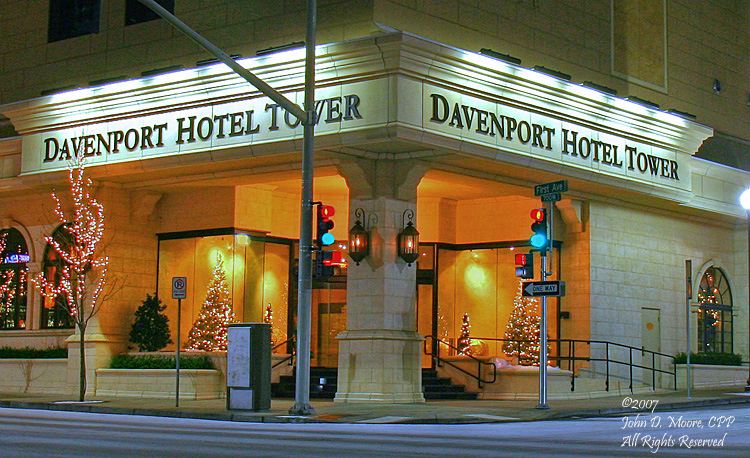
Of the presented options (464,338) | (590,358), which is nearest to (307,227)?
(464,338)

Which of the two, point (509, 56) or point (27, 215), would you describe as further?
point (27, 215)

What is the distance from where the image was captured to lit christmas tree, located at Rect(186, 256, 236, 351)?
99.1 ft

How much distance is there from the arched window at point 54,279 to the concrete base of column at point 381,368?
10699 millimetres

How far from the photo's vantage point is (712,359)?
33750mm

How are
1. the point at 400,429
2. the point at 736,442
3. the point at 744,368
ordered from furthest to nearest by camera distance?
the point at 744,368
the point at 400,429
the point at 736,442

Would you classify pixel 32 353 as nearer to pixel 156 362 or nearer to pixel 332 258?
pixel 156 362

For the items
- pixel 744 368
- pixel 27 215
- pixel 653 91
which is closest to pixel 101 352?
pixel 27 215

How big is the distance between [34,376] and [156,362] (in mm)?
4696

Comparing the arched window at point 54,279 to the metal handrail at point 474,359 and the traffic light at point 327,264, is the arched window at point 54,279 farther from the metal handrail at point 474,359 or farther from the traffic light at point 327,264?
the traffic light at point 327,264

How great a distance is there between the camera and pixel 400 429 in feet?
60.2

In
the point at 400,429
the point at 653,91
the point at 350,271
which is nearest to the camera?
the point at 400,429

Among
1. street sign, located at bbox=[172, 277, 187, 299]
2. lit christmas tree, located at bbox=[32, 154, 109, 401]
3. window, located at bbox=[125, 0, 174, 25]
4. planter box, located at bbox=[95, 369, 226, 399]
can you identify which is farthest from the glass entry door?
window, located at bbox=[125, 0, 174, 25]

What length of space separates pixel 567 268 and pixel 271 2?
36.5 feet

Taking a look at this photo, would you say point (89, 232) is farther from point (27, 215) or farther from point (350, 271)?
point (350, 271)
